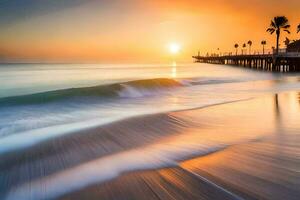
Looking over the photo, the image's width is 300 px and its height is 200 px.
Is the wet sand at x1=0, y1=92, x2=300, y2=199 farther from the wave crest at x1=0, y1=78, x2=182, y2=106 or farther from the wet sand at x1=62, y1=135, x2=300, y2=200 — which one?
the wave crest at x1=0, y1=78, x2=182, y2=106

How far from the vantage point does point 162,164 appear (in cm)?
482

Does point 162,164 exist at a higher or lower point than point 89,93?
higher

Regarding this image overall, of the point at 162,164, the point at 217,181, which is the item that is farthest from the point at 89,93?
the point at 217,181

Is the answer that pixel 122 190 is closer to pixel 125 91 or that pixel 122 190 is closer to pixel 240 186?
pixel 240 186

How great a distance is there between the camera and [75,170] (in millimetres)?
4742

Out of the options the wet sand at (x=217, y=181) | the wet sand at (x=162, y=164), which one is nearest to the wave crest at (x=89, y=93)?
the wet sand at (x=162, y=164)

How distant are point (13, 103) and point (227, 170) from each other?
1380cm

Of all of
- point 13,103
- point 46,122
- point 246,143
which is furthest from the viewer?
point 13,103

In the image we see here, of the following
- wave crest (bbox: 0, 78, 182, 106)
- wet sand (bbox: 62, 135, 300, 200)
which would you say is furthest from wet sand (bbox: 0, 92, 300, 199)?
wave crest (bbox: 0, 78, 182, 106)

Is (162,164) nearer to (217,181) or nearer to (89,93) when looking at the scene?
(217,181)

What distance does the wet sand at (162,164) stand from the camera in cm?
383

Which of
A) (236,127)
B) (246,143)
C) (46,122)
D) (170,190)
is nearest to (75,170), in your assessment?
(170,190)

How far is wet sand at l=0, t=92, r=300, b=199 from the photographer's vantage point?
12.6 feet

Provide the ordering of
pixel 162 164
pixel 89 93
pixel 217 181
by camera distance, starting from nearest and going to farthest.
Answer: pixel 217 181, pixel 162 164, pixel 89 93
